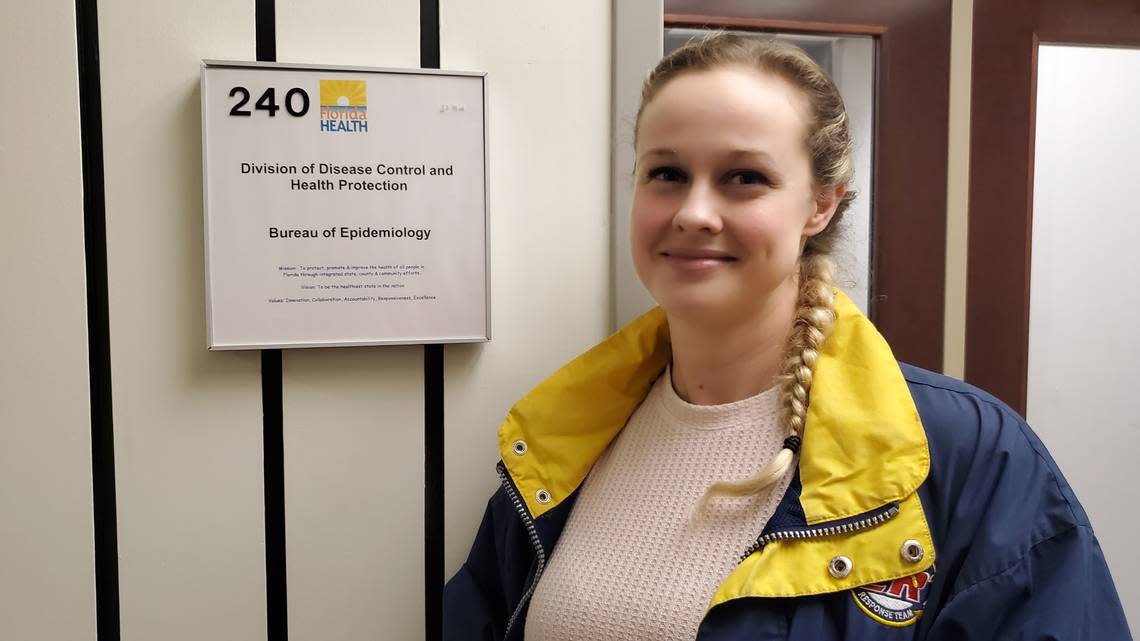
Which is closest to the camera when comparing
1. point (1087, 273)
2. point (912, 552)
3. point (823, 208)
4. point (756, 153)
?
point (912, 552)

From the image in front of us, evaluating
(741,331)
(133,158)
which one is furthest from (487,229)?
(133,158)

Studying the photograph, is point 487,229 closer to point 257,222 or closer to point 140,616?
point 257,222

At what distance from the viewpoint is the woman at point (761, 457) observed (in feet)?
3.12

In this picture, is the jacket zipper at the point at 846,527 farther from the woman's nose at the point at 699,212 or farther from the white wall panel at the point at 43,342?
the white wall panel at the point at 43,342

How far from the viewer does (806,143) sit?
110cm

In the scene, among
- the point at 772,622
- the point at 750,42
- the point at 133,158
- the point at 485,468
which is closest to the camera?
the point at 772,622

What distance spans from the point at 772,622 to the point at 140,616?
1.02 metres

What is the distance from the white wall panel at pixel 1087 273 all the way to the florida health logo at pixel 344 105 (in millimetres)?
1377

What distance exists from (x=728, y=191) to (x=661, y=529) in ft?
1.59

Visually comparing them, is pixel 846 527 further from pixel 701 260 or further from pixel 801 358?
pixel 701 260

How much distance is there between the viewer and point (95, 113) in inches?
48.9

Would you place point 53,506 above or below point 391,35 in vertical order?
below

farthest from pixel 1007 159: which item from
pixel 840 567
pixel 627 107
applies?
pixel 840 567

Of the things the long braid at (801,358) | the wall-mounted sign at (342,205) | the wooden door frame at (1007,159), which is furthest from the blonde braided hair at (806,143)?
the wooden door frame at (1007,159)
